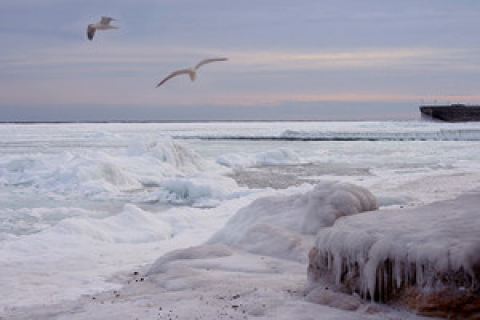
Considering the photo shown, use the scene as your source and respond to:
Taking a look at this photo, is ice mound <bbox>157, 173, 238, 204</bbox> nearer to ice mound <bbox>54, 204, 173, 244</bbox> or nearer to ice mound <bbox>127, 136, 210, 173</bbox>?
ice mound <bbox>54, 204, 173, 244</bbox>

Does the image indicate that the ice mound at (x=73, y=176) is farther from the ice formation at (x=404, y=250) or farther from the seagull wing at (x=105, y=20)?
the ice formation at (x=404, y=250)

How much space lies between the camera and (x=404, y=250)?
5.12 meters

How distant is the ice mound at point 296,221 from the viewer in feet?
26.6

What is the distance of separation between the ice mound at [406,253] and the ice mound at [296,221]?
5.53 feet

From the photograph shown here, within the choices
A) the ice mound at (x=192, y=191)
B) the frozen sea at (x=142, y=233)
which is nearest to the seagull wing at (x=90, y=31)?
the frozen sea at (x=142, y=233)

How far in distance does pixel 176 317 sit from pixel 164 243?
15.8 feet

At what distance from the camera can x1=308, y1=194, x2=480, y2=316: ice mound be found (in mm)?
4762

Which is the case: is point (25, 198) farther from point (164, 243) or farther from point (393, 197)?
point (393, 197)

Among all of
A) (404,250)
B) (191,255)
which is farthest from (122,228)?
(404,250)

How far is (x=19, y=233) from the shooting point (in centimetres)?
1135

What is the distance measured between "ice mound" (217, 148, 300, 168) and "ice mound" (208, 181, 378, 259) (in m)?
18.8

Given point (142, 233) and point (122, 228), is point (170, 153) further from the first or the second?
point (142, 233)

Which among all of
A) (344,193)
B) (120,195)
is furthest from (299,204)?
(120,195)

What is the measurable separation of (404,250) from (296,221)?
3.78 m
